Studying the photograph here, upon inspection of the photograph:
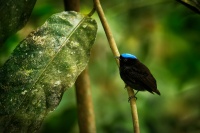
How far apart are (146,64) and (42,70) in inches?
82.8

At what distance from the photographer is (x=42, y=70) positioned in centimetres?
155

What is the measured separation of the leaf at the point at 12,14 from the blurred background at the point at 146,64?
1007 mm

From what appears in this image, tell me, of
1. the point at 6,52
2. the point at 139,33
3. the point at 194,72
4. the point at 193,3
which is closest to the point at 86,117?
the point at 193,3

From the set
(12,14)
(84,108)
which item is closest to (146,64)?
(84,108)

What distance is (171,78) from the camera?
11.7ft

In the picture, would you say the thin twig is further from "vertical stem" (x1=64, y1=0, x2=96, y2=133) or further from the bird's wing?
the bird's wing

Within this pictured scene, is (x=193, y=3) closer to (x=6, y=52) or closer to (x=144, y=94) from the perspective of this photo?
(x=6, y=52)

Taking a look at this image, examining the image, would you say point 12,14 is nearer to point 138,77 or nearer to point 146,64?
point 138,77

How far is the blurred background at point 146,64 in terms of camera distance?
3.05 meters

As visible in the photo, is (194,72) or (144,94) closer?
(194,72)

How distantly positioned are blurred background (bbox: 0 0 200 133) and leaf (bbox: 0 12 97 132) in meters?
1.08

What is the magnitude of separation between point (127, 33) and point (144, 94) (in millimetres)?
525

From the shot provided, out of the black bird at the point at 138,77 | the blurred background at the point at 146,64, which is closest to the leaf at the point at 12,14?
the black bird at the point at 138,77

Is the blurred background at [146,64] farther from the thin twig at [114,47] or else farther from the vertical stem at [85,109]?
the thin twig at [114,47]
